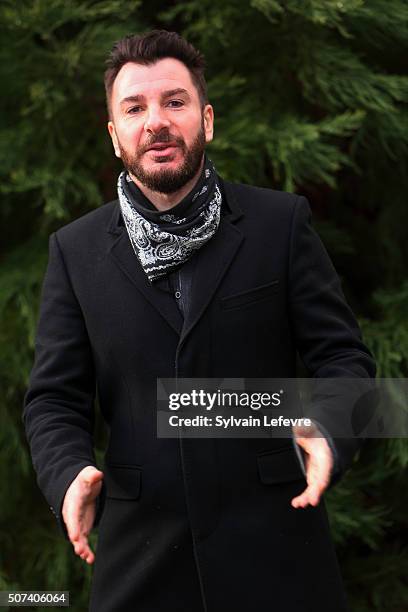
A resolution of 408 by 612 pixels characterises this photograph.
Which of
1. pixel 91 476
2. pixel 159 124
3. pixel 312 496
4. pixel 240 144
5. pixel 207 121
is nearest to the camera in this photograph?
pixel 312 496

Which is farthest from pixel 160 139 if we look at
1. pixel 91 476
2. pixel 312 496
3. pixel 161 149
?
pixel 312 496

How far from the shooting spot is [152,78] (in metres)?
2.23

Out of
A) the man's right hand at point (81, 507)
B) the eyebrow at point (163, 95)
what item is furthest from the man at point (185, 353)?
the man's right hand at point (81, 507)

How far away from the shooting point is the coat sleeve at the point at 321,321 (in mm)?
2107

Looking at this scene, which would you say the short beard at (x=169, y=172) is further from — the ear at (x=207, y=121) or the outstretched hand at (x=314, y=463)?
the outstretched hand at (x=314, y=463)

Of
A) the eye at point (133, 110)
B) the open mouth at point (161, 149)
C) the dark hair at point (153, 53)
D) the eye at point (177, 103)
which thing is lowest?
the open mouth at point (161, 149)

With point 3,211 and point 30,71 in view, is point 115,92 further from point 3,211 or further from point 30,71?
point 3,211

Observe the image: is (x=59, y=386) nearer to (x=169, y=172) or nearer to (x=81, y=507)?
(x=81, y=507)

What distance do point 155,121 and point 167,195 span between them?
7.4 inches

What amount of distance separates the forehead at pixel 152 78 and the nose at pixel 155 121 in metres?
0.06

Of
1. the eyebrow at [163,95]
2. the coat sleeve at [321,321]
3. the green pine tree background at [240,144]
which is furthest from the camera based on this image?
the green pine tree background at [240,144]

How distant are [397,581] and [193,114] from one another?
254 cm

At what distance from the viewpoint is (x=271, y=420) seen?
225cm

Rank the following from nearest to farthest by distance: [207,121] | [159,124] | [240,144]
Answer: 1. [159,124]
2. [207,121]
3. [240,144]
